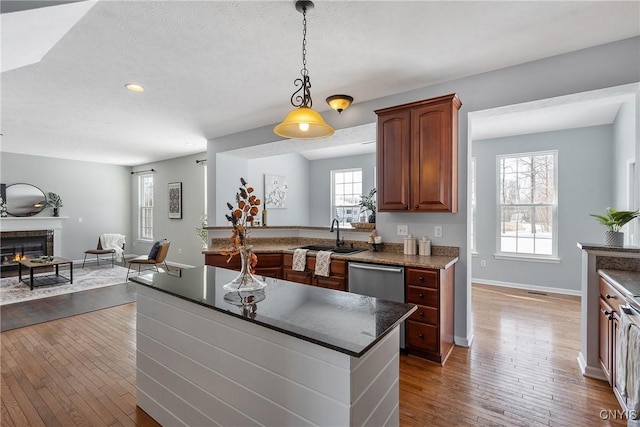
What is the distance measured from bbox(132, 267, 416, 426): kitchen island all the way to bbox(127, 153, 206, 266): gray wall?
493cm

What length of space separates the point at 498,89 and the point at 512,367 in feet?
8.09

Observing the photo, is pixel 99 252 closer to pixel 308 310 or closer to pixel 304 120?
pixel 304 120

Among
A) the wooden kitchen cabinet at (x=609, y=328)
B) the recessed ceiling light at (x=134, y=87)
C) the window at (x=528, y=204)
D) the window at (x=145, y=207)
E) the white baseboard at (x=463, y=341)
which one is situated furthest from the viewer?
the window at (x=145, y=207)

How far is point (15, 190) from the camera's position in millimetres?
6555

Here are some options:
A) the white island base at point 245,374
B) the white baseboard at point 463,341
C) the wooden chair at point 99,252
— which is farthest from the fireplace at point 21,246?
the white baseboard at point 463,341

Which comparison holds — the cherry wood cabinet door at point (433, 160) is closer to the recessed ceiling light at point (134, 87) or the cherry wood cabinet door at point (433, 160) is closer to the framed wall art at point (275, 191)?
the recessed ceiling light at point (134, 87)

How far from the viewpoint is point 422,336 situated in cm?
274

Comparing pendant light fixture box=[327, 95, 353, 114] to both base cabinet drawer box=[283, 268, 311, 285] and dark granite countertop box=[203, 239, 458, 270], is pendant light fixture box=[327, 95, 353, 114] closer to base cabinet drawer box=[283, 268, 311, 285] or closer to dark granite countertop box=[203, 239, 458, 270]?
dark granite countertop box=[203, 239, 458, 270]

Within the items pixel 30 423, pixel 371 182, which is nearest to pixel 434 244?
pixel 30 423

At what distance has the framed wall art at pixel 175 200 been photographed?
23.1ft

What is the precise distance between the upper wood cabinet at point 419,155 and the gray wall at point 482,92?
0.15 metres

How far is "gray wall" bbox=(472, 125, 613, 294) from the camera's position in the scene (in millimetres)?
4613

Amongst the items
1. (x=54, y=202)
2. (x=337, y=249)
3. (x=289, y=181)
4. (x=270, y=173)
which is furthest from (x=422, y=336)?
(x=54, y=202)

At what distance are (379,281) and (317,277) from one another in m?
0.77
